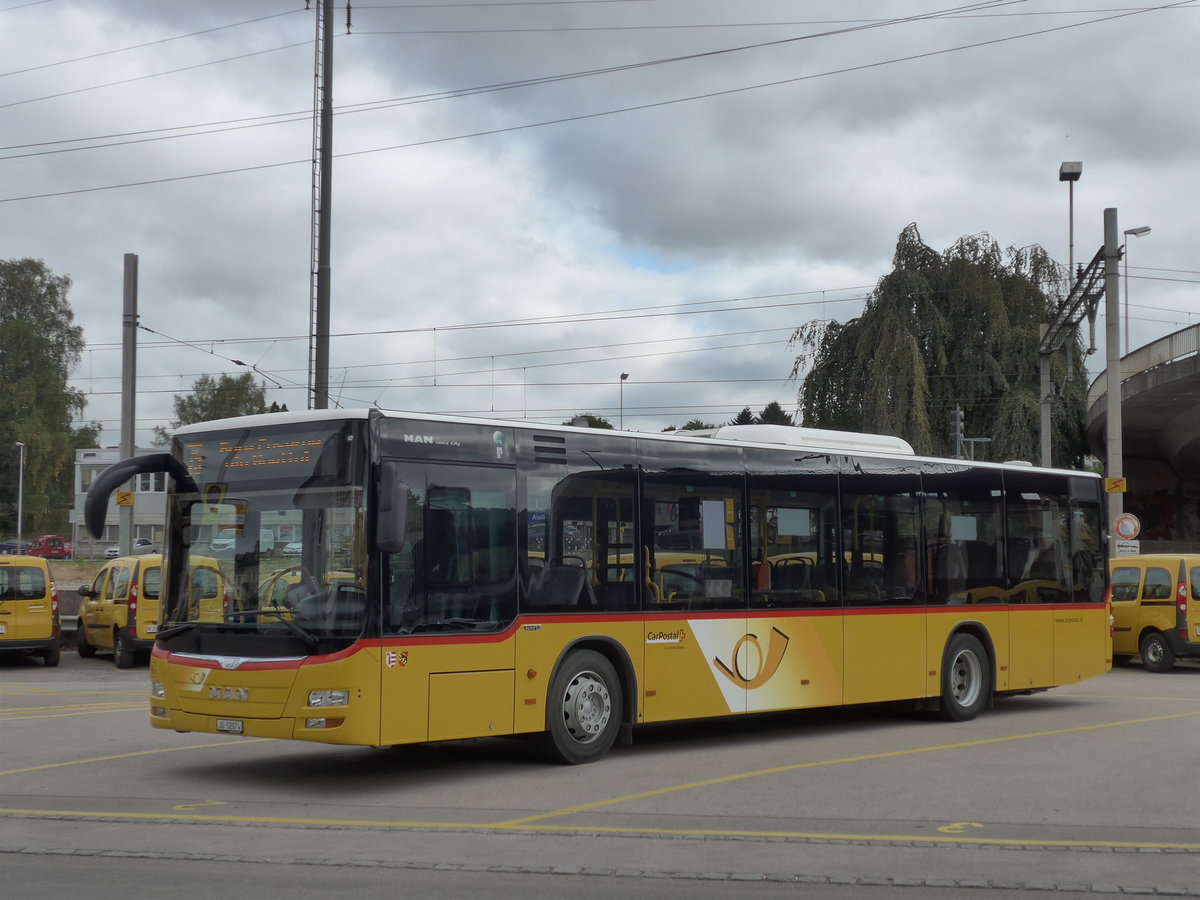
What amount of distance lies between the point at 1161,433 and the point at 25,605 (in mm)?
43976

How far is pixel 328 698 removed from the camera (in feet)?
33.0

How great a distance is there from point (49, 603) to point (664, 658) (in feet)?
45.4

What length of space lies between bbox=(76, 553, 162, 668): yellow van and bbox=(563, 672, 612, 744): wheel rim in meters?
11.1

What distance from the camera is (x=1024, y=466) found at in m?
16.9

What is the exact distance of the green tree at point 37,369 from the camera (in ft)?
253

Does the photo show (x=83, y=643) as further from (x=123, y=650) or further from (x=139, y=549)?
(x=139, y=549)

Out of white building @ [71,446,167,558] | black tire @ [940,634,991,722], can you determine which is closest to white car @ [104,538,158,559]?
white building @ [71,446,167,558]

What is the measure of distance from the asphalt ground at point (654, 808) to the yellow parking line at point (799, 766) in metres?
0.04

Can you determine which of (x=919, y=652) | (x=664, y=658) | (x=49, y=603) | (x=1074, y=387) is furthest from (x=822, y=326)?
(x=664, y=658)

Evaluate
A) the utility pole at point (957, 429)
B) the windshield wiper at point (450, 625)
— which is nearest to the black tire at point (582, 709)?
the windshield wiper at point (450, 625)

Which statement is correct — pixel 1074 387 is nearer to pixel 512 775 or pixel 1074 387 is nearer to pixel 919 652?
pixel 919 652

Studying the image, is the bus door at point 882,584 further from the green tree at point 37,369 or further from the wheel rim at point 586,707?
the green tree at point 37,369

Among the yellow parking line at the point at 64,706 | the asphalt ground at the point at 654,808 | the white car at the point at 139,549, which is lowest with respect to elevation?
the yellow parking line at the point at 64,706

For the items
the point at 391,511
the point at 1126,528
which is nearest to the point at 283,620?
the point at 391,511
